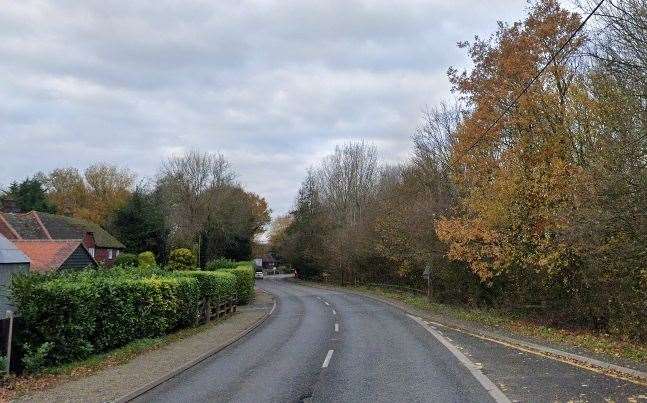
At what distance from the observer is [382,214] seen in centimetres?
5019

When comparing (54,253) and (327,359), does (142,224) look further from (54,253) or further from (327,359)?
(327,359)

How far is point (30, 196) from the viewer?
66000mm

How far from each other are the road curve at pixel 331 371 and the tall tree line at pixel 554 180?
5010 millimetres

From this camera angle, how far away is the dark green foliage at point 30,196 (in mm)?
65562

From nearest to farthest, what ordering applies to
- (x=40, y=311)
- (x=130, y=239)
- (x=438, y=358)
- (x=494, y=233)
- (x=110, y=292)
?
(x=40, y=311), (x=438, y=358), (x=110, y=292), (x=494, y=233), (x=130, y=239)

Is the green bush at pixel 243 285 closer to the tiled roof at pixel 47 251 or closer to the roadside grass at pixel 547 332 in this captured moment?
the tiled roof at pixel 47 251

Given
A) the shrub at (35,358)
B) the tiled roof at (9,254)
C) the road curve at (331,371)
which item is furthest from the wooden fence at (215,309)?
the shrub at (35,358)

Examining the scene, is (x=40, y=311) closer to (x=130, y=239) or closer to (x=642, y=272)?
(x=642, y=272)

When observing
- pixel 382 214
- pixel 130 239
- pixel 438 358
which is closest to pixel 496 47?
pixel 438 358

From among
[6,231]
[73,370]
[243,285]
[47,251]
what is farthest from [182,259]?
[73,370]

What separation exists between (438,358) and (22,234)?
126 feet

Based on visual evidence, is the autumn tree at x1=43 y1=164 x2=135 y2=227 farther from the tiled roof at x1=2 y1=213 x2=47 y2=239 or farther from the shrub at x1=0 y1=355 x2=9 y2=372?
the shrub at x1=0 y1=355 x2=9 y2=372

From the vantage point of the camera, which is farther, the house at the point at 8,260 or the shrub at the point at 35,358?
the house at the point at 8,260

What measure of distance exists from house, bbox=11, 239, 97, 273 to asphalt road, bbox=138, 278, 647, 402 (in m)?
18.4
